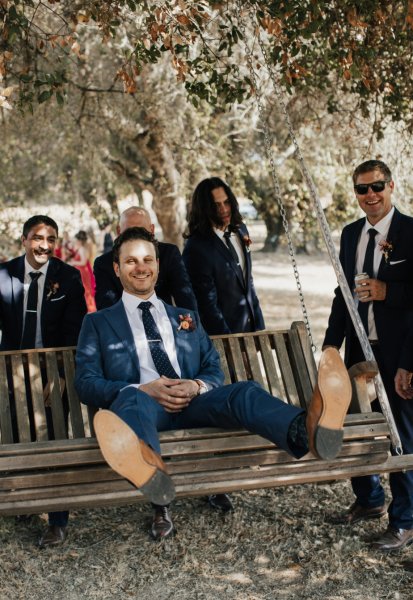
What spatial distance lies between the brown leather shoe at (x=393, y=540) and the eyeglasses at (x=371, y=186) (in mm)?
1971

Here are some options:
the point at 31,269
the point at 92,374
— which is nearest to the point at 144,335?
the point at 92,374

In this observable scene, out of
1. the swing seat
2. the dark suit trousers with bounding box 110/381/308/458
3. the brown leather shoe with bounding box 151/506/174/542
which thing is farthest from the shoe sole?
the brown leather shoe with bounding box 151/506/174/542

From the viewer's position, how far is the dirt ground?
434 cm

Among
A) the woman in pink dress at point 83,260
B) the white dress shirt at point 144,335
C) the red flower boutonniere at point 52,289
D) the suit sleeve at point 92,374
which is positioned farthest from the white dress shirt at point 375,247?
the woman in pink dress at point 83,260

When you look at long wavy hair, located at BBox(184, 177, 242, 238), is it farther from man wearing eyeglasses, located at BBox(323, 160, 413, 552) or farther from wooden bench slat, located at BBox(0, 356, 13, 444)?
wooden bench slat, located at BBox(0, 356, 13, 444)

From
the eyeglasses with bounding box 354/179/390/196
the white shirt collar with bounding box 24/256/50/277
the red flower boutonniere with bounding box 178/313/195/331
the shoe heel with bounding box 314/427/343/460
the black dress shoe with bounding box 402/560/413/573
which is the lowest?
the black dress shoe with bounding box 402/560/413/573

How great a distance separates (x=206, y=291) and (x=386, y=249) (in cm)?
146

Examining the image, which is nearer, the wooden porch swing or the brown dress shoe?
the brown dress shoe

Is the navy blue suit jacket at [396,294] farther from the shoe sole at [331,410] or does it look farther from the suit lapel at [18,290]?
the suit lapel at [18,290]

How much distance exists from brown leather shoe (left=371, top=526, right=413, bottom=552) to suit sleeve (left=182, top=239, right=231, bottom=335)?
1748 mm

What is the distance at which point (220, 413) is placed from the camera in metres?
3.89

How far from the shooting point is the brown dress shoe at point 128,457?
3.28 metres

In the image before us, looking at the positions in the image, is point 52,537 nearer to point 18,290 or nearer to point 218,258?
point 18,290

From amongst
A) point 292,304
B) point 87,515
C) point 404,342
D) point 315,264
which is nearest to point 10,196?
point 292,304
